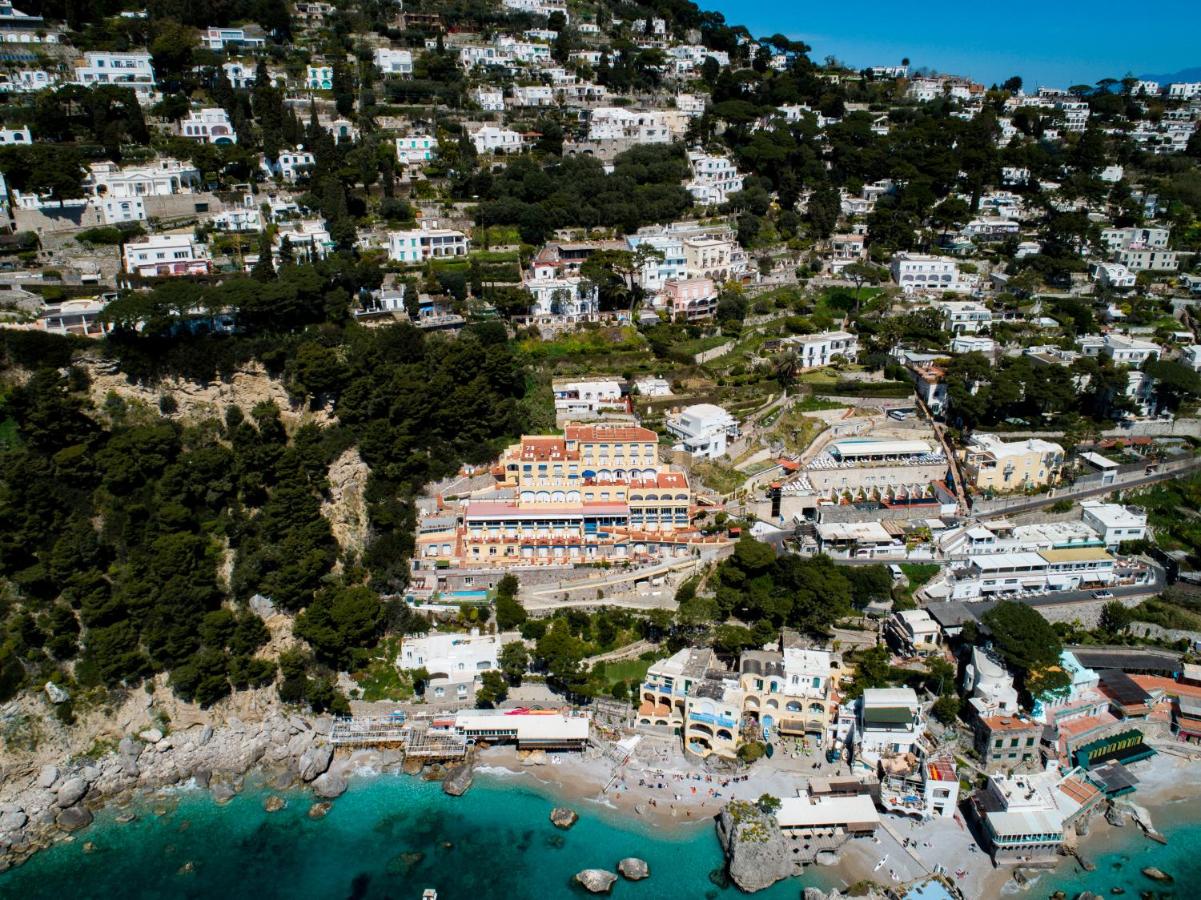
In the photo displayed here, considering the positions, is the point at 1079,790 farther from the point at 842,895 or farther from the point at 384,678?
the point at 384,678

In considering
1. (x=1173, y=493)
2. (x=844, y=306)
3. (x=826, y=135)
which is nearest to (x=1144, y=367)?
(x=1173, y=493)

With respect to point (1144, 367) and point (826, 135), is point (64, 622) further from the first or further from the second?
point (826, 135)

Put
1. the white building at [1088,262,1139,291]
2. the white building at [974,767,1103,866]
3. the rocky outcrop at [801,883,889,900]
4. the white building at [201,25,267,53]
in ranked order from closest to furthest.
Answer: the rocky outcrop at [801,883,889,900] < the white building at [974,767,1103,866] < the white building at [1088,262,1139,291] < the white building at [201,25,267,53]

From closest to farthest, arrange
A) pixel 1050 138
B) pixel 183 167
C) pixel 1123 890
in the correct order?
pixel 1123 890
pixel 183 167
pixel 1050 138

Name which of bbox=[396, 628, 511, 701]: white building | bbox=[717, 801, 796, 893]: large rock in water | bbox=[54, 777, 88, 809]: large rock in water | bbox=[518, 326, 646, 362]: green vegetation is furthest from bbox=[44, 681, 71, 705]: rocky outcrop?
bbox=[518, 326, 646, 362]: green vegetation

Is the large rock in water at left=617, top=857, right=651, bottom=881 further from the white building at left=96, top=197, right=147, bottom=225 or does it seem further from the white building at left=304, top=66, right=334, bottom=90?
the white building at left=304, top=66, right=334, bottom=90

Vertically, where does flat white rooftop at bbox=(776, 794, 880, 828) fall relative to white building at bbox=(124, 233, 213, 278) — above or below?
below
